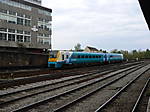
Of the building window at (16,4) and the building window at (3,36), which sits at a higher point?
the building window at (16,4)

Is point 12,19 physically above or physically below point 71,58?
above

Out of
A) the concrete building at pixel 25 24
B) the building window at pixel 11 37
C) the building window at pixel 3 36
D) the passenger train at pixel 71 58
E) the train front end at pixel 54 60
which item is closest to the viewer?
the train front end at pixel 54 60

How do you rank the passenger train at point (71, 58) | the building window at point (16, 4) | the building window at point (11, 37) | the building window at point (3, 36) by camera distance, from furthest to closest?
the building window at point (11, 37) → the building window at point (16, 4) → the building window at point (3, 36) → the passenger train at point (71, 58)

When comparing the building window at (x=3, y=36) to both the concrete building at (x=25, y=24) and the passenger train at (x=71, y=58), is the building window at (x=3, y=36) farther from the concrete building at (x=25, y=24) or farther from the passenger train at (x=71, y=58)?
the passenger train at (x=71, y=58)

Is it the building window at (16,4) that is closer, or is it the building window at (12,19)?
the building window at (16,4)

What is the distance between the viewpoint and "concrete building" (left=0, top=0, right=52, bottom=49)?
155 feet

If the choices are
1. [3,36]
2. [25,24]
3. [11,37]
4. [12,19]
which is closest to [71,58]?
[3,36]

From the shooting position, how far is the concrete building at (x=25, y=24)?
4712cm

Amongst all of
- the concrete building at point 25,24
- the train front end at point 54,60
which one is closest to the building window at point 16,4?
the concrete building at point 25,24

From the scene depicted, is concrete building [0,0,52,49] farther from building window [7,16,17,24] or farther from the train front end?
the train front end

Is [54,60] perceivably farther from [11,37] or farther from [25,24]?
[25,24]

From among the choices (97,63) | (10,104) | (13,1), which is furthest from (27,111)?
(13,1)

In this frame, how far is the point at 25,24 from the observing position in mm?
52281

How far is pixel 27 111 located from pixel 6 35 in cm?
4244
